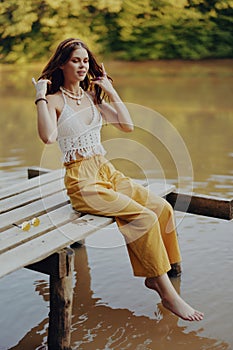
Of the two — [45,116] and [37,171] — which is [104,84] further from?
[37,171]

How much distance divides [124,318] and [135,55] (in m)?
10.6

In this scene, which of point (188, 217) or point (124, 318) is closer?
point (124, 318)

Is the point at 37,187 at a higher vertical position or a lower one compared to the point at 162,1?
higher

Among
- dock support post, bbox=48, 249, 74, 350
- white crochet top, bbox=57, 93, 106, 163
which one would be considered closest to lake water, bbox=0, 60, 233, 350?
dock support post, bbox=48, 249, 74, 350

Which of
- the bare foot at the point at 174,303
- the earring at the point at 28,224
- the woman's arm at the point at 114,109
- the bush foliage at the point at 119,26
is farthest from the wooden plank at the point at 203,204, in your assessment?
the bush foliage at the point at 119,26

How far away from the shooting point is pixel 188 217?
3.52 meters

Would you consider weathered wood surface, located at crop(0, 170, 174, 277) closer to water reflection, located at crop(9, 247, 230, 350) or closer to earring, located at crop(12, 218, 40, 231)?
earring, located at crop(12, 218, 40, 231)

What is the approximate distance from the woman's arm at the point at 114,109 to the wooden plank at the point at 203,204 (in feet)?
1.51

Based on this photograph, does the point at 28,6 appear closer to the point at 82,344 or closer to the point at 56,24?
the point at 56,24

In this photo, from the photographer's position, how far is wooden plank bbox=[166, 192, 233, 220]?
262 centimetres

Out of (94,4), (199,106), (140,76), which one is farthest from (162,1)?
(199,106)

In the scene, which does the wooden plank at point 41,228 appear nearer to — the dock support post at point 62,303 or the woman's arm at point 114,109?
the dock support post at point 62,303

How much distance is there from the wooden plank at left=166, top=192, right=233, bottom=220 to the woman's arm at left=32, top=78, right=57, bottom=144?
2.48ft

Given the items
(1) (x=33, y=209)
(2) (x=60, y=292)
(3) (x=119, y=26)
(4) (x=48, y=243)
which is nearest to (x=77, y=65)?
(1) (x=33, y=209)
